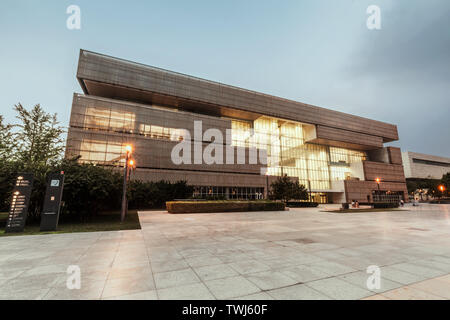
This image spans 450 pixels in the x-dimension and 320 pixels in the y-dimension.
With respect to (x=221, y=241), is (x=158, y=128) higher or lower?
higher

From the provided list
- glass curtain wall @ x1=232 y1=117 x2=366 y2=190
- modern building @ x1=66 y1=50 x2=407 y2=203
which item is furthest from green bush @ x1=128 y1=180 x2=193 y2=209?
glass curtain wall @ x1=232 y1=117 x2=366 y2=190

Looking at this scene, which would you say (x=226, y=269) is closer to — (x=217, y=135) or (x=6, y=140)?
(x=6, y=140)

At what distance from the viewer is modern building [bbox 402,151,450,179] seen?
318 feet

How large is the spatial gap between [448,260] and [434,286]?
111 inches

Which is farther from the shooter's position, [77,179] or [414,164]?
[414,164]

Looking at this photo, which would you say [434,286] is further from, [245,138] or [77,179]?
[245,138]

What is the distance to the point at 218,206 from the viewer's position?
24922 millimetres

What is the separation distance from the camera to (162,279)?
429cm

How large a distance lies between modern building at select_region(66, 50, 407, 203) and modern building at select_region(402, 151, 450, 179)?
132 ft

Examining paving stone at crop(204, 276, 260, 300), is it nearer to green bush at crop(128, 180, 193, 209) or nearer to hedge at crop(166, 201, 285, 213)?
hedge at crop(166, 201, 285, 213)

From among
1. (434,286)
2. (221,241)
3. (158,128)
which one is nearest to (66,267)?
(221,241)

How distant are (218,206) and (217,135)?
25.3 meters

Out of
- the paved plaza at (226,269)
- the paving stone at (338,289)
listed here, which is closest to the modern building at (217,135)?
the paved plaza at (226,269)

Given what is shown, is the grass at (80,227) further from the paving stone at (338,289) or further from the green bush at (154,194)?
the green bush at (154,194)
